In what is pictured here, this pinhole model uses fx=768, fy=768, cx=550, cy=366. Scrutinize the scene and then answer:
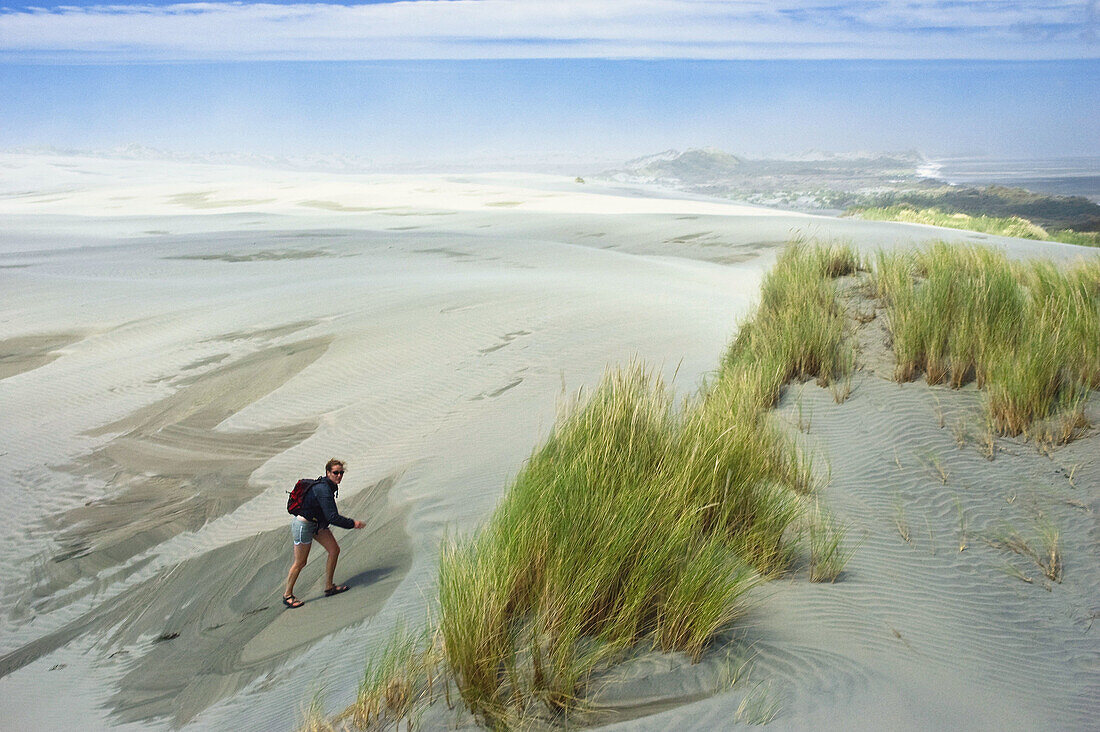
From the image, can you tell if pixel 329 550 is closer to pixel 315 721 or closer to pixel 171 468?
pixel 315 721

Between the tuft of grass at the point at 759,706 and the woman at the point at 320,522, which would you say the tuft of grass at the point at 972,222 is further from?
the tuft of grass at the point at 759,706

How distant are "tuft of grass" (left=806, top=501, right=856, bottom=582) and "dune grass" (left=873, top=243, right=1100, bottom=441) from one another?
179 centimetres

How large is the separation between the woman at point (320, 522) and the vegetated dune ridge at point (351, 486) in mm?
196

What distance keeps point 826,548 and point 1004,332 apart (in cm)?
316

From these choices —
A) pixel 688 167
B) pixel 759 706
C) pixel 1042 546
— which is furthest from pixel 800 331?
pixel 688 167

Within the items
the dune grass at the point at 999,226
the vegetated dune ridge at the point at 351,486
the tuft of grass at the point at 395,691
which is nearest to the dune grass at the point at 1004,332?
the vegetated dune ridge at the point at 351,486

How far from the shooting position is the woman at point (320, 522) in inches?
175

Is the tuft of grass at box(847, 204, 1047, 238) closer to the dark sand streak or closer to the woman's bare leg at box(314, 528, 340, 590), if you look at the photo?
the dark sand streak

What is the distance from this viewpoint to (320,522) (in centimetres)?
456

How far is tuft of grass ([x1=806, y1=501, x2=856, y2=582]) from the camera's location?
3.76 m

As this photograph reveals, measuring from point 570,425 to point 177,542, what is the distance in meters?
3.48

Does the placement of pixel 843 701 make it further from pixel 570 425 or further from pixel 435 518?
pixel 435 518

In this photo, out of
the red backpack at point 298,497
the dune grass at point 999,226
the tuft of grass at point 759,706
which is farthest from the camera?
the dune grass at point 999,226

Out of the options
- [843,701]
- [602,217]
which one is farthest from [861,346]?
[602,217]
